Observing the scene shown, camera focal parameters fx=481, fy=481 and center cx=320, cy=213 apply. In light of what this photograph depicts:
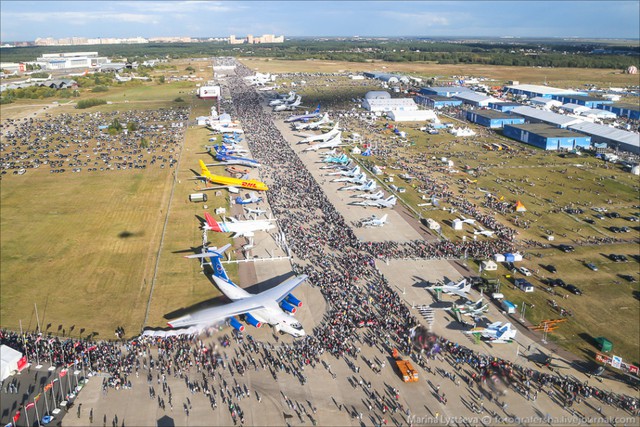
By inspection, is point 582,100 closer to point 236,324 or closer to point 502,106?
point 502,106

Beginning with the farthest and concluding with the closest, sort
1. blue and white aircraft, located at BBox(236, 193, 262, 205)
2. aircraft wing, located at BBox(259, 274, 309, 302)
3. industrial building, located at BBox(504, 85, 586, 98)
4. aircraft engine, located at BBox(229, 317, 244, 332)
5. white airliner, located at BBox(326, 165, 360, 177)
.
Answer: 1. industrial building, located at BBox(504, 85, 586, 98)
2. white airliner, located at BBox(326, 165, 360, 177)
3. blue and white aircraft, located at BBox(236, 193, 262, 205)
4. aircraft wing, located at BBox(259, 274, 309, 302)
5. aircraft engine, located at BBox(229, 317, 244, 332)

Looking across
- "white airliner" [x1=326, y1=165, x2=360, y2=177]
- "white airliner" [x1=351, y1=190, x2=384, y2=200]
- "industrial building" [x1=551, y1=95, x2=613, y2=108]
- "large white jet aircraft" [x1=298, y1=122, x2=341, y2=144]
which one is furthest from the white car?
"industrial building" [x1=551, y1=95, x2=613, y2=108]

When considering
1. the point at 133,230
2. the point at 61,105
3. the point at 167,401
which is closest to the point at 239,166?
the point at 133,230

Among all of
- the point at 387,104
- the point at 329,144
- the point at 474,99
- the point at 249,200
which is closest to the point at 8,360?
the point at 249,200

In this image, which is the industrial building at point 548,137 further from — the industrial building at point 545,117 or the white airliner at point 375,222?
the white airliner at point 375,222

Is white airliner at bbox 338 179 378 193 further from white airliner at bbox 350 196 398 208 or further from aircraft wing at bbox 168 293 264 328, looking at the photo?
aircraft wing at bbox 168 293 264 328

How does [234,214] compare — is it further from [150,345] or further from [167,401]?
[167,401]
